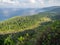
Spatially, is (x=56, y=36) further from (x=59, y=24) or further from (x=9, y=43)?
(x=9, y=43)

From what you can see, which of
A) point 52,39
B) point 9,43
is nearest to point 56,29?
point 52,39

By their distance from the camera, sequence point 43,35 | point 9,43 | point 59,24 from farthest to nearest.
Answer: point 9,43, point 59,24, point 43,35

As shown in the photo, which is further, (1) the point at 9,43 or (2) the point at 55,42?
(1) the point at 9,43

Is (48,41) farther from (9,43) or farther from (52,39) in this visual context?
(9,43)

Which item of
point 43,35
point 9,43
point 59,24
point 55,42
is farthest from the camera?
point 9,43

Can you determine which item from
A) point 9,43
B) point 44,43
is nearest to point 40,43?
point 44,43

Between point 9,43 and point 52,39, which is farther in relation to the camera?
point 9,43

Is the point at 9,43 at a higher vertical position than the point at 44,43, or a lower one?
lower

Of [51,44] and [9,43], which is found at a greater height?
[51,44]
